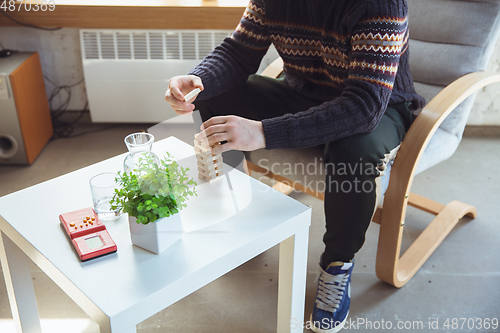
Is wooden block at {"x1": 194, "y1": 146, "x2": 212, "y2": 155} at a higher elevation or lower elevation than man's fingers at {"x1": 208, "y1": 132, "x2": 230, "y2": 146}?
lower

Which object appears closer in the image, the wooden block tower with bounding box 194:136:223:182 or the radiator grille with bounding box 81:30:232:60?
the wooden block tower with bounding box 194:136:223:182

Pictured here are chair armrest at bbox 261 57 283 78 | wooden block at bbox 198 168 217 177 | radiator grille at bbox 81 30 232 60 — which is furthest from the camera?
radiator grille at bbox 81 30 232 60

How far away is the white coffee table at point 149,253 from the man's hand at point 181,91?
8cm

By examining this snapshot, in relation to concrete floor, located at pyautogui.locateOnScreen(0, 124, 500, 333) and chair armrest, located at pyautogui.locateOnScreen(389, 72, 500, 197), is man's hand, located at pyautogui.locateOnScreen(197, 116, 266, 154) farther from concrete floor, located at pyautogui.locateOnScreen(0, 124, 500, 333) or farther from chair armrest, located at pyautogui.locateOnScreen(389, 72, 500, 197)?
concrete floor, located at pyautogui.locateOnScreen(0, 124, 500, 333)

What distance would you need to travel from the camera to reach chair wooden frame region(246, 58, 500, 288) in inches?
45.0

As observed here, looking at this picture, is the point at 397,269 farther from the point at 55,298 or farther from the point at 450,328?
the point at 55,298

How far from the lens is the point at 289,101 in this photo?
1.32 meters

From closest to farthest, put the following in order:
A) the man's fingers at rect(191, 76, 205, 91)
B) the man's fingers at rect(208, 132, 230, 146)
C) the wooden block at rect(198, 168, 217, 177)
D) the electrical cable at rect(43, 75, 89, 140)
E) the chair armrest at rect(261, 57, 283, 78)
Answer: the man's fingers at rect(208, 132, 230, 146)
the wooden block at rect(198, 168, 217, 177)
the man's fingers at rect(191, 76, 205, 91)
the chair armrest at rect(261, 57, 283, 78)
the electrical cable at rect(43, 75, 89, 140)

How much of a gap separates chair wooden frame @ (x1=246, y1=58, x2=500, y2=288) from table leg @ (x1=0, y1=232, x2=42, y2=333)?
0.65 meters

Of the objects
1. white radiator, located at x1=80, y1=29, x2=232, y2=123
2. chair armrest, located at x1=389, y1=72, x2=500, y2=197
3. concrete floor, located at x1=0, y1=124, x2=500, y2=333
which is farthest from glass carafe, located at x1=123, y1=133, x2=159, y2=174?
white radiator, located at x1=80, y1=29, x2=232, y2=123

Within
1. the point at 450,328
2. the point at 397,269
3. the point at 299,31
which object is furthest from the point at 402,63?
the point at 450,328

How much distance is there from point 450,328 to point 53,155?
1641 mm

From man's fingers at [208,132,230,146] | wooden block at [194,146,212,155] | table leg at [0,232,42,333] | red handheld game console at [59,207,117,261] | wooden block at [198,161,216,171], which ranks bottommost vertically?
table leg at [0,232,42,333]

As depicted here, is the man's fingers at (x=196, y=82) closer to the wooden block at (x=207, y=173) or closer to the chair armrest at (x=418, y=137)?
the wooden block at (x=207, y=173)
